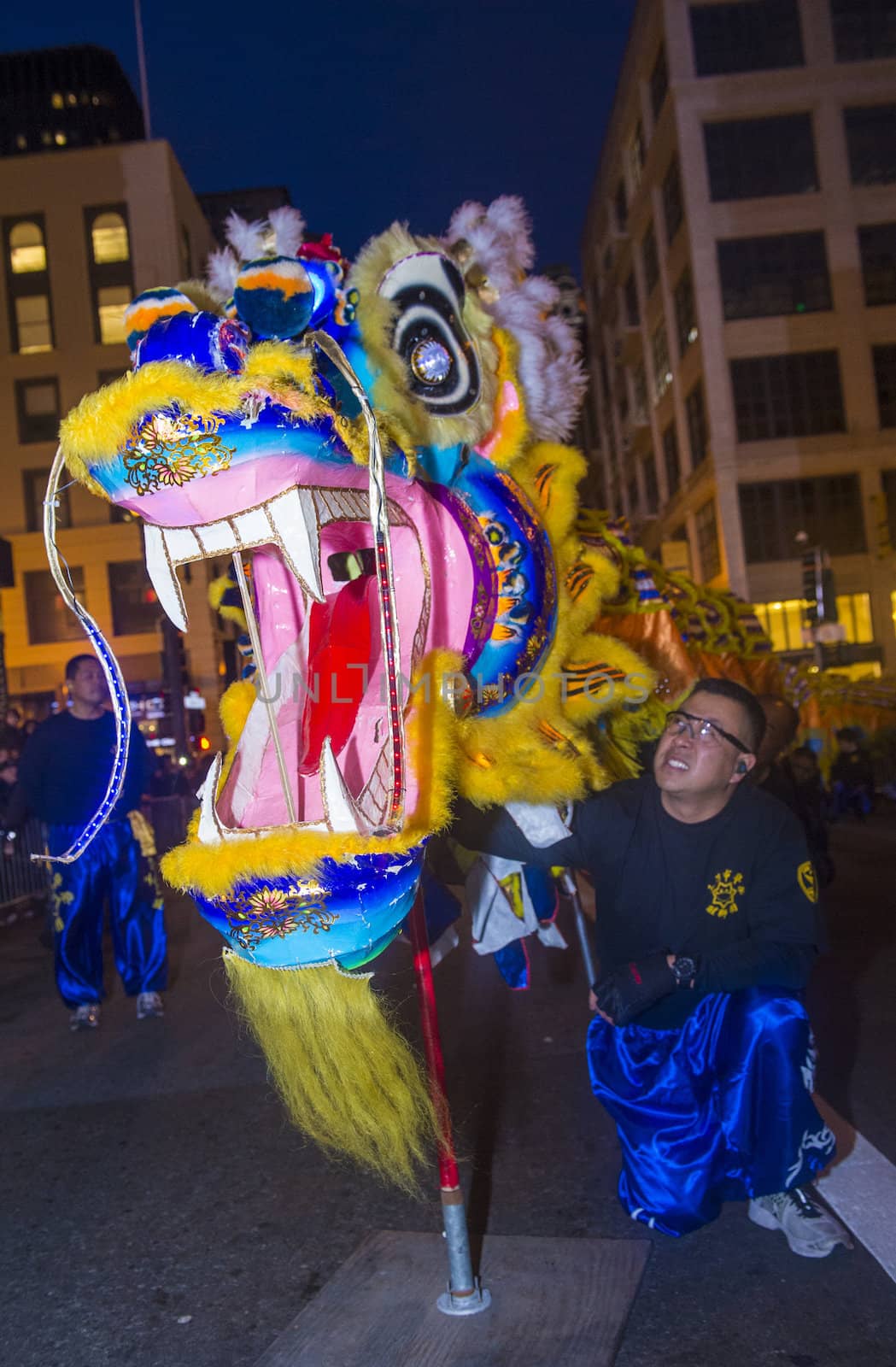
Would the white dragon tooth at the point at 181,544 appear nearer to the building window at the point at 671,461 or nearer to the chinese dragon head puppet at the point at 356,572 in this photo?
the chinese dragon head puppet at the point at 356,572

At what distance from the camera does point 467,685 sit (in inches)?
99.6

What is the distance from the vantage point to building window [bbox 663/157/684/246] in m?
26.6

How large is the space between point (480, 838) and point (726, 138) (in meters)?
26.8

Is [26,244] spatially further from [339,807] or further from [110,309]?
[339,807]

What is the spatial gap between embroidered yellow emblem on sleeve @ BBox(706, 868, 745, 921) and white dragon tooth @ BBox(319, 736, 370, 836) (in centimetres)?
116

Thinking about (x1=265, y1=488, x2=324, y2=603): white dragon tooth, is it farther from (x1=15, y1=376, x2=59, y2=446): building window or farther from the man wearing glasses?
(x1=15, y1=376, x2=59, y2=446): building window

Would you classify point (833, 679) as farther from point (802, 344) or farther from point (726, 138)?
point (726, 138)

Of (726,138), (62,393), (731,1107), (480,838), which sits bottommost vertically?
(731,1107)

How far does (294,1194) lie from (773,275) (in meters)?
Answer: 25.8

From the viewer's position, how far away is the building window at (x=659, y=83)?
2680cm

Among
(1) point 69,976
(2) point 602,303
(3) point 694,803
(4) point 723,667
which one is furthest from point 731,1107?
(2) point 602,303

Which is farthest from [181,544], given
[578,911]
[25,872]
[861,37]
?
[861,37]

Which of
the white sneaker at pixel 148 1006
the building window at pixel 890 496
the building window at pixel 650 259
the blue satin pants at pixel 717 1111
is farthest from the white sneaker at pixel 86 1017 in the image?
the building window at pixel 650 259

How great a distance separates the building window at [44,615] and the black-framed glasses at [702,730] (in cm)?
2897
